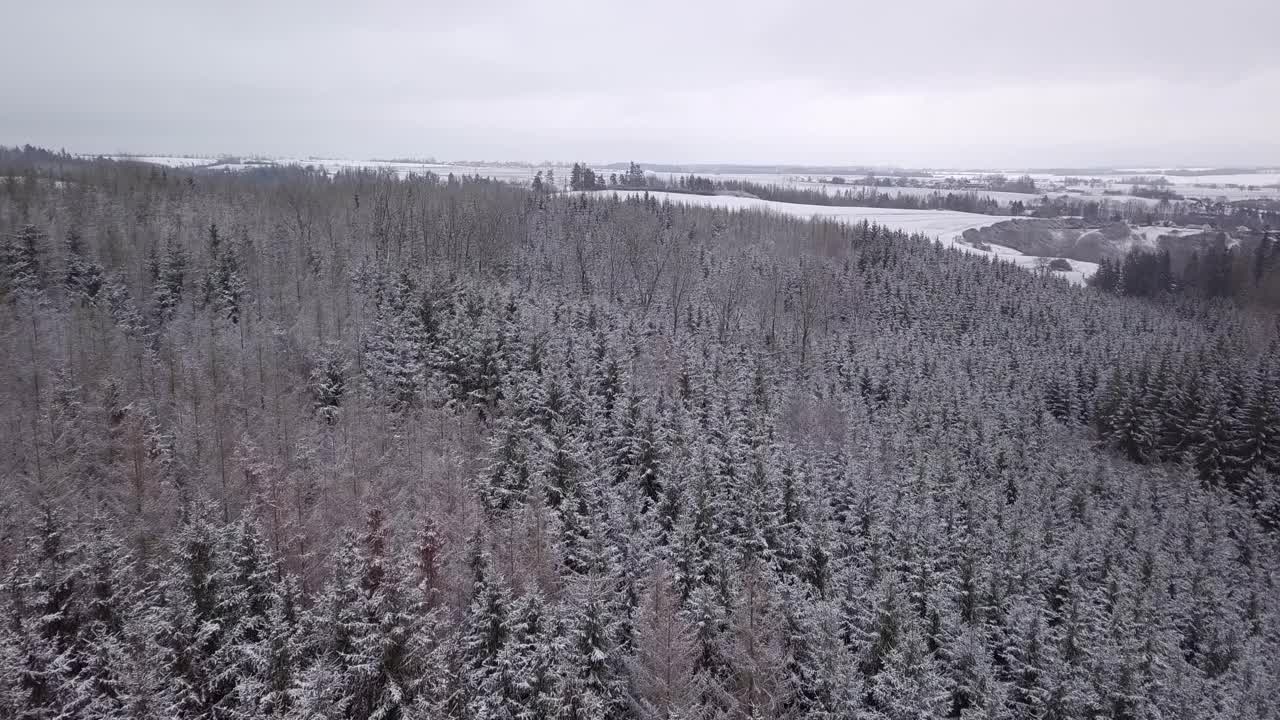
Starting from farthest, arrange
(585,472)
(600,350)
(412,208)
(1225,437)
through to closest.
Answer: (412,208) → (1225,437) → (600,350) → (585,472)

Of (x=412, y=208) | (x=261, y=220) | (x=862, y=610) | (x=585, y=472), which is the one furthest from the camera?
(x=412, y=208)

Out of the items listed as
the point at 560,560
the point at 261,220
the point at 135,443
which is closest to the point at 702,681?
the point at 560,560

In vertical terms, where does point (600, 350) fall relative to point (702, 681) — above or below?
above

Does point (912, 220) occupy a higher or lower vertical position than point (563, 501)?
higher

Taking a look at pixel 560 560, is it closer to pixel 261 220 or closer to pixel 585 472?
pixel 585 472

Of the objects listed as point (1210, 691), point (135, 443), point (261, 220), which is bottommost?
point (1210, 691)
